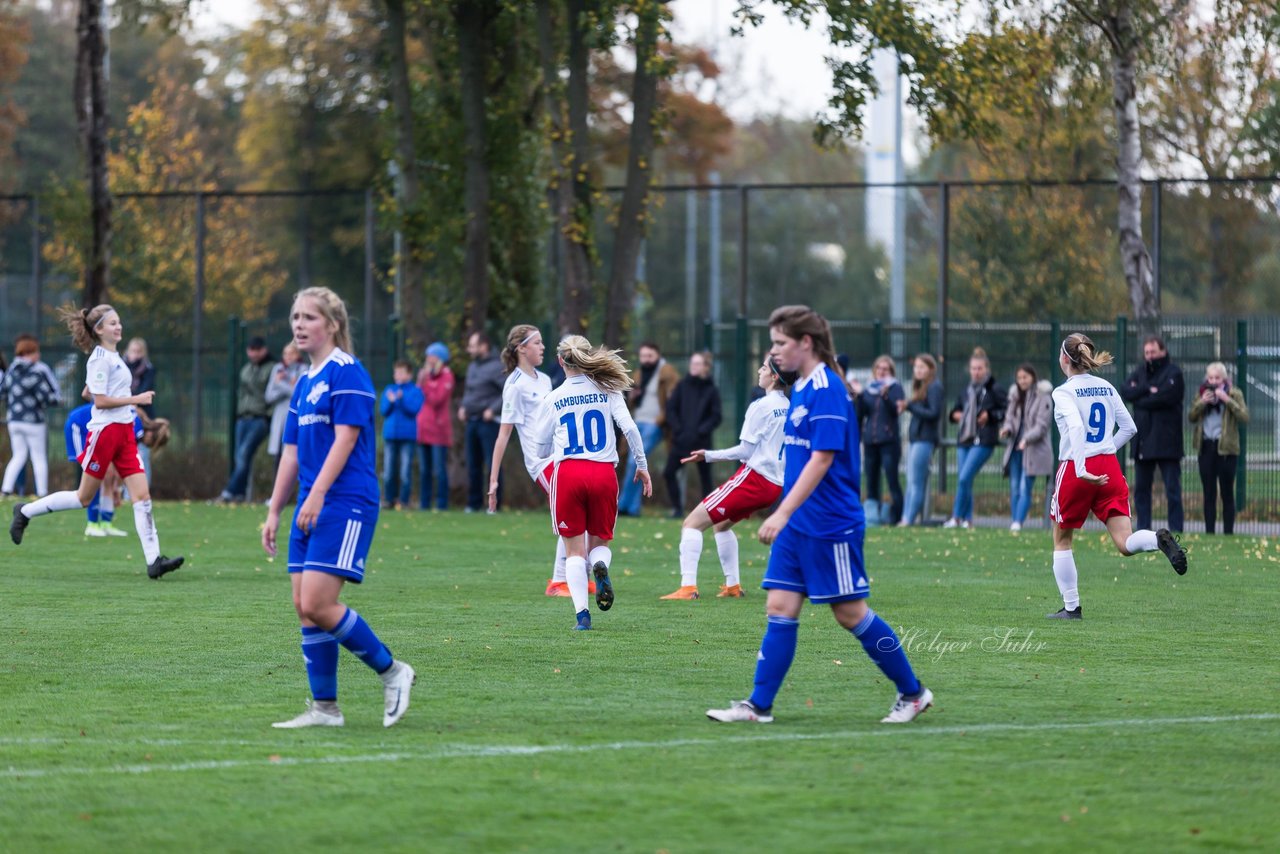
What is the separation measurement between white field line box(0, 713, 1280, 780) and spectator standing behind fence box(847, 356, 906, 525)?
12425 millimetres

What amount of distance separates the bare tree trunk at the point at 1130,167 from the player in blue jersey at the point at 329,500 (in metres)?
15.7

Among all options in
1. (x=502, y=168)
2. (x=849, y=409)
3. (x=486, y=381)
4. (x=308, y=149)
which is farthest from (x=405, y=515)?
(x=308, y=149)

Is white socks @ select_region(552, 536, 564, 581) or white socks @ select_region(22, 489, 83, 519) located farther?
white socks @ select_region(22, 489, 83, 519)

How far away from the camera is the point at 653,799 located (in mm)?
5992

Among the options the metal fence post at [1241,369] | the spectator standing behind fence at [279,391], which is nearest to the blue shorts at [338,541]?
the metal fence post at [1241,369]

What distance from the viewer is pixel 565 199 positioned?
23.3m

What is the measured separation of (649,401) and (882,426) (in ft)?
9.91

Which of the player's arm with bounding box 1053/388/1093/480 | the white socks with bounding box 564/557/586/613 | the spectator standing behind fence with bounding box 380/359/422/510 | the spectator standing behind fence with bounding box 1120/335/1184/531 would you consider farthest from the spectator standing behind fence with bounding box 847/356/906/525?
the white socks with bounding box 564/557/586/613

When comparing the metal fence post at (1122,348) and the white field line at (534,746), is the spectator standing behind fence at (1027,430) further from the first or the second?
the white field line at (534,746)

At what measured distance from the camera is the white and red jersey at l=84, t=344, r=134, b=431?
13.1m

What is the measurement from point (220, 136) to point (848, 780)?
5281 centimetres

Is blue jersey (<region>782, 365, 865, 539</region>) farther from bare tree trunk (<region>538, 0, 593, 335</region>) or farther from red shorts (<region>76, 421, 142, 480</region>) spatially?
bare tree trunk (<region>538, 0, 593, 335</region>)

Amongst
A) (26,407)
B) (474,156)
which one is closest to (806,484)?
(26,407)

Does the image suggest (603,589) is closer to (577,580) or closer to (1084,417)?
(577,580)
